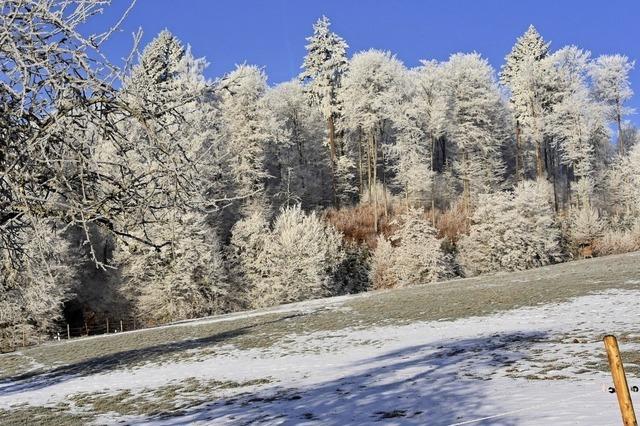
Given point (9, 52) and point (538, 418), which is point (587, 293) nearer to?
point (538, 418)

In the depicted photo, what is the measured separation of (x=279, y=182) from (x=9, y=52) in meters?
54.5

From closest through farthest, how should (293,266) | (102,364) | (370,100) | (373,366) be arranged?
(373,366) → (102,364) → (293,266) → (370,100)

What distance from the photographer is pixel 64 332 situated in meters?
38.7

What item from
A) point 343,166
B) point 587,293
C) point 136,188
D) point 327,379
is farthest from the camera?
point 343,166

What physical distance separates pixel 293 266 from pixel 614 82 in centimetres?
3886

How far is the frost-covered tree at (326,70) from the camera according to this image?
195 ft

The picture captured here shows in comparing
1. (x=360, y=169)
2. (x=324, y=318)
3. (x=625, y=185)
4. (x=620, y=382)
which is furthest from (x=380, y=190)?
(x=620, y=382)

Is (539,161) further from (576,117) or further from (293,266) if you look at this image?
(293,266)

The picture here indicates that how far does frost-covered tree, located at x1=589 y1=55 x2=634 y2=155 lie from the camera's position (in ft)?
179

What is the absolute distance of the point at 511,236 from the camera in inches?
1641

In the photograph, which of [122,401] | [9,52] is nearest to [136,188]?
[9,52]

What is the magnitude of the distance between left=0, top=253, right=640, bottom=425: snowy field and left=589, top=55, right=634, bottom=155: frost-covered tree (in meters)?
35.3

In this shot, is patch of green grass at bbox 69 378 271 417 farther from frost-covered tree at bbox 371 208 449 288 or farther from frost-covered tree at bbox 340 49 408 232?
frost-covered tree at bbox 340 49 408 232

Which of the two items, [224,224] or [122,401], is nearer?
[122,401]
